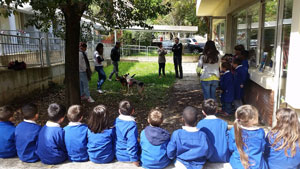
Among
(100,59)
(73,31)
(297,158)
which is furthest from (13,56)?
(297,158)

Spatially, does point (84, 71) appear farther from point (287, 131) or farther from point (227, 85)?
point (287, 131)

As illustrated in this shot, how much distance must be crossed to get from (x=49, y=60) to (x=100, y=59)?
7.64ft

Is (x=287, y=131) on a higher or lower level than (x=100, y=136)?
higher

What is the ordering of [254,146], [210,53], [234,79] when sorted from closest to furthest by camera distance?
[254,146]
[210,53]
[234,79]

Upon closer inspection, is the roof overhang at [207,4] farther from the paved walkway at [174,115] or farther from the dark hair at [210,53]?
the dark hair at [210,53]

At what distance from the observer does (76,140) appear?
3.20 meters

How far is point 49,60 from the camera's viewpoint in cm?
930

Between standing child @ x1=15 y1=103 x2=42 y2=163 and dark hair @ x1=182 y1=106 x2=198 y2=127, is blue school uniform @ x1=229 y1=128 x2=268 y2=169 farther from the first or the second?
standing child @ x1=15 y1=103 x2=42 y2=163

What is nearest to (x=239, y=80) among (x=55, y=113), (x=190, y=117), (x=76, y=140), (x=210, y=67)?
(x=210, y=67)

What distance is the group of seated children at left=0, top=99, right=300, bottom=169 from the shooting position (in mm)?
2787

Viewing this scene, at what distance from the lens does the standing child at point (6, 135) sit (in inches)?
130

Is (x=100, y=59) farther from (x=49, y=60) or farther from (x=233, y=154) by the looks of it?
(x=233, y=154)

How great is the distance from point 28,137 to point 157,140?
5.40ft

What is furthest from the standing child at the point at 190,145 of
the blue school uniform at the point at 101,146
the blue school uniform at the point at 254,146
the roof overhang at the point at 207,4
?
the roof overhang at the point at 207,4
